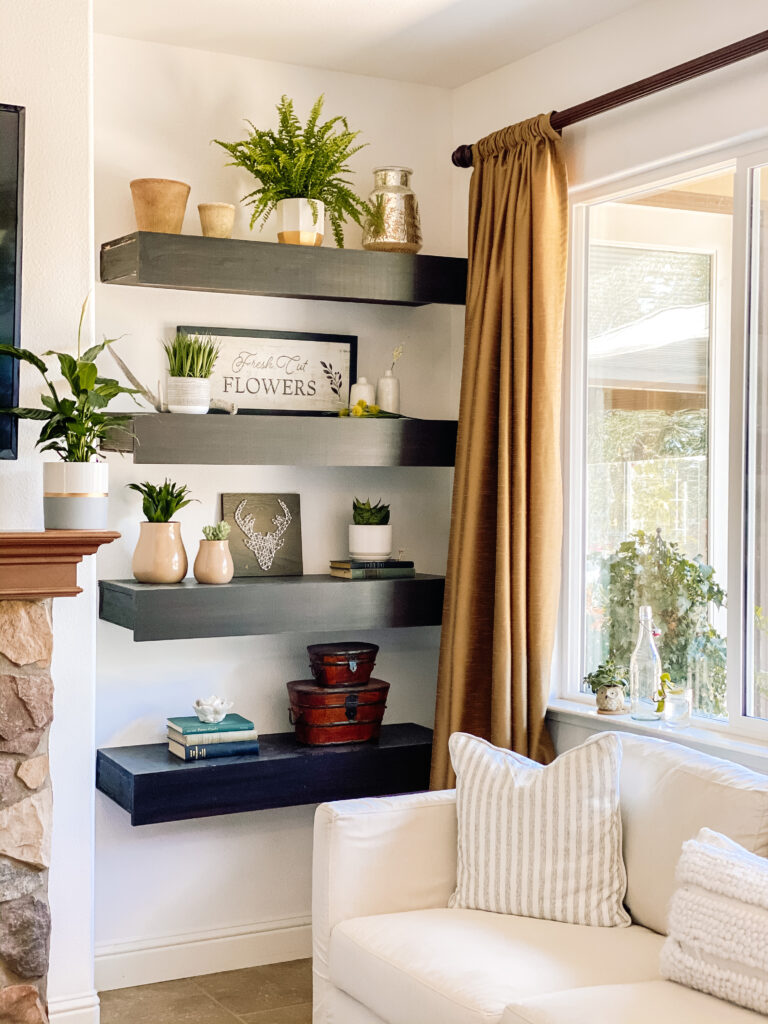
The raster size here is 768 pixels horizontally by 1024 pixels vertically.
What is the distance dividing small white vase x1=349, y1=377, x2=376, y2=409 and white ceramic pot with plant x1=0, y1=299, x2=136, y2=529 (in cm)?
102

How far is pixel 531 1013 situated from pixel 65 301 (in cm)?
201

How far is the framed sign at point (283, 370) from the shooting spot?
3.65 meters

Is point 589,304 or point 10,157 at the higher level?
point 10,157

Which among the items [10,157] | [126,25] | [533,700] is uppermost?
[126,25]

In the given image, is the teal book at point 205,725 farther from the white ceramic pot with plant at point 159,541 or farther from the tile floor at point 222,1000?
the tile floor at point 222,1000

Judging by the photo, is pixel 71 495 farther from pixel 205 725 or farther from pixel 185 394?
pixel 205 725

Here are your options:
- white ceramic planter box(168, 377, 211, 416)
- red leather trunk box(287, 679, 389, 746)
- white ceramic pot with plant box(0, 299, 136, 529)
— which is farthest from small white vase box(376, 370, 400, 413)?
white ceramic pot with plant box(0, 299, 136, 529)

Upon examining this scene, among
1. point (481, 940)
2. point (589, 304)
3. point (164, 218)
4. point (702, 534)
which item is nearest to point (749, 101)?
point (589, 304)

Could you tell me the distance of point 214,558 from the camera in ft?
11.3

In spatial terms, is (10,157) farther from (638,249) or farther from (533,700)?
(533,700)

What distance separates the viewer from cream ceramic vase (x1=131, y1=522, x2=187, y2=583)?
3.40 m

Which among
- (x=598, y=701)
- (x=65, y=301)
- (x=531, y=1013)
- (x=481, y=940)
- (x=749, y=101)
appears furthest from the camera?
(x=598, y=701)

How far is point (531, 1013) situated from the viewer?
219 centimetres

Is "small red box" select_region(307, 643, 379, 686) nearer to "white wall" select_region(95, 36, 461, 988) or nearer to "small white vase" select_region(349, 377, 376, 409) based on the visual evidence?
"white wall" select_region(95, 36, 461, 988)
